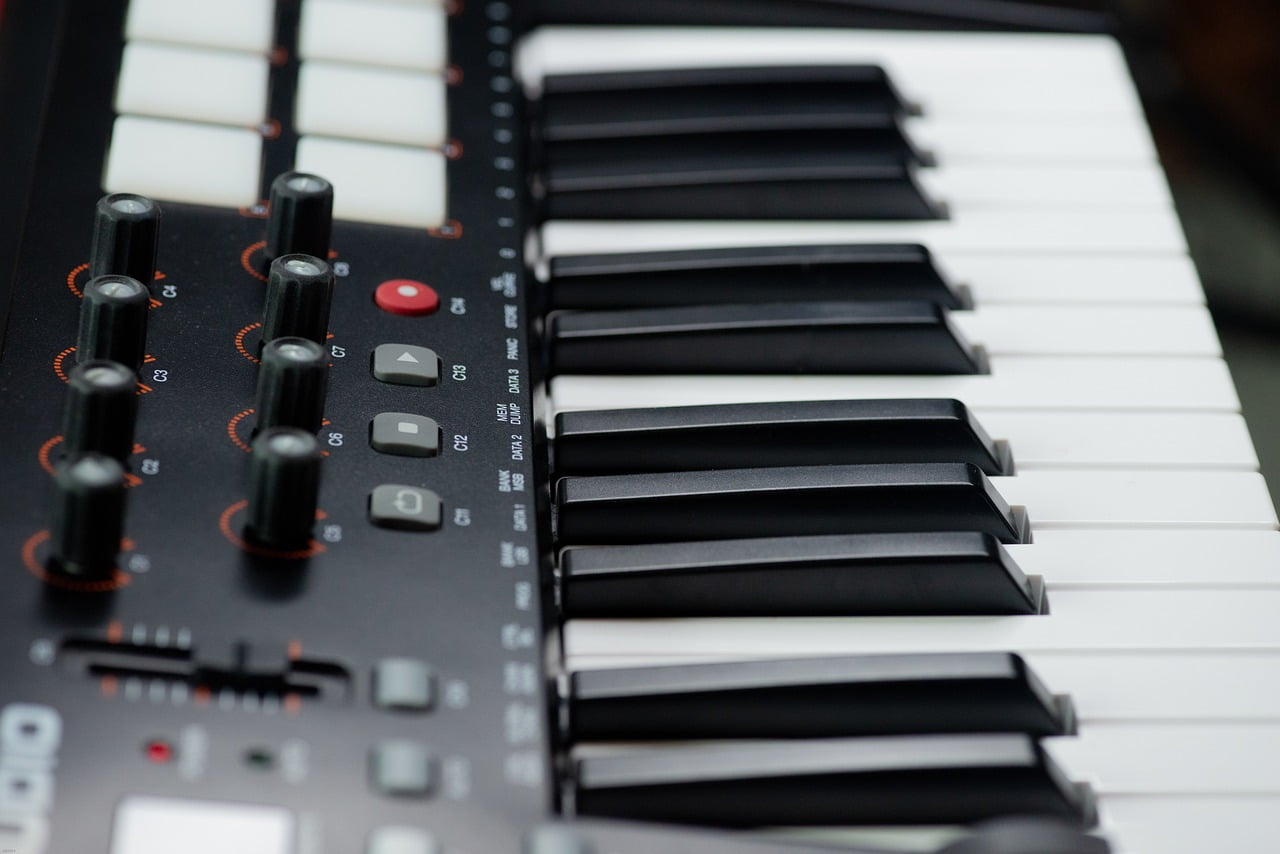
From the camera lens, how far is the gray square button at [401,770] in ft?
2.72

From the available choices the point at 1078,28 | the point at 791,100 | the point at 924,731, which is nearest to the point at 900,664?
the point at 924,731

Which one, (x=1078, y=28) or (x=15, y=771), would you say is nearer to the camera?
(x=15, y=771)

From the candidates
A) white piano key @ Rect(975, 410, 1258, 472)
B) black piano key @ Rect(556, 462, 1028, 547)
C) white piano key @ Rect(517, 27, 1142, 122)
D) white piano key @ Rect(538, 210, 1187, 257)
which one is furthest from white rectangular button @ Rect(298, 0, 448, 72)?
white piano key @ Rect(975, 410, 1258, 472)

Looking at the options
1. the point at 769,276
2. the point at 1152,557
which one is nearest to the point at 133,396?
the point at 769,276

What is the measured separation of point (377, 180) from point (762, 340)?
37cm

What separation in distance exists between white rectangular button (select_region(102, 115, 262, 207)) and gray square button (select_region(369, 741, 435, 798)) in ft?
1.89

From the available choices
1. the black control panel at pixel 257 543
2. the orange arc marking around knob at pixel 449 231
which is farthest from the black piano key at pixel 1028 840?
the orange arc marking around knob at pixel 449 231

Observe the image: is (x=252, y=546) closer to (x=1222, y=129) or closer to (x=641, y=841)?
(x=641, y=841)

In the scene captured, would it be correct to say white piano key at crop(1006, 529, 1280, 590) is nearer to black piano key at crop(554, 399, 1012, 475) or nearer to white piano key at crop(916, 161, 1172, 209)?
black piano key at crop(554, 399, 1012, 475)

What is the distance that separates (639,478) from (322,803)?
1.25 ft

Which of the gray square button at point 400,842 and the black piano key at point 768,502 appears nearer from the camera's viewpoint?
the gray square button at point 400,842

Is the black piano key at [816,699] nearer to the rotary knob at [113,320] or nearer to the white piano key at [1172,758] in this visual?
the white piano key at [1172,758]

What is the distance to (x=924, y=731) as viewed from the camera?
97 centimetres

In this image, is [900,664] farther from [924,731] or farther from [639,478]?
[639,478]
